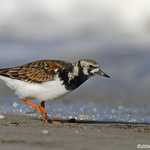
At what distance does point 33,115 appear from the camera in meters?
11.2

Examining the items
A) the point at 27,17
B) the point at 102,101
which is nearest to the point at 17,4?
the point at 27,17

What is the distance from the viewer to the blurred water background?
12508 millimetres

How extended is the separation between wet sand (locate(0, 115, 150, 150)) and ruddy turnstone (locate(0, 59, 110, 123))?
0.32 meters

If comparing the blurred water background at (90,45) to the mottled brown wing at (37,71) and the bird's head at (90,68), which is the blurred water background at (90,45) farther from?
the mottled brown wing at (37,71)

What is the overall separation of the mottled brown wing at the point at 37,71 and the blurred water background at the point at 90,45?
1.15 metres

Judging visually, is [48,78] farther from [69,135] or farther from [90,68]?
[69,135]

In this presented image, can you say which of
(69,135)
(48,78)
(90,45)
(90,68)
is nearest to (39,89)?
(48,78)

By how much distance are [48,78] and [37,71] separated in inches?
9.1

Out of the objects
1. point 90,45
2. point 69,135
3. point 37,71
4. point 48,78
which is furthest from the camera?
point 90,45

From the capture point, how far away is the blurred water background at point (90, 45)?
12.5 meters

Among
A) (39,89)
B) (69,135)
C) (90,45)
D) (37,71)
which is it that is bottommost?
(69,135)

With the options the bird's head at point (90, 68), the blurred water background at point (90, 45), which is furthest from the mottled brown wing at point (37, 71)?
the blurred water background at point (90, 45)

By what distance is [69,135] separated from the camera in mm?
8219

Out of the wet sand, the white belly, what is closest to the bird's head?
the white belly
